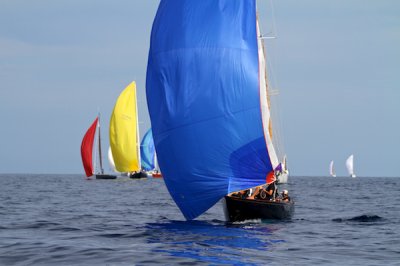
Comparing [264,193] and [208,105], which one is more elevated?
[208,105]

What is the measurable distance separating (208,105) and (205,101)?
18 cm

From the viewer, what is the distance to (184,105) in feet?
90.3

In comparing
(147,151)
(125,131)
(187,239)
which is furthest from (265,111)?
(147,151)

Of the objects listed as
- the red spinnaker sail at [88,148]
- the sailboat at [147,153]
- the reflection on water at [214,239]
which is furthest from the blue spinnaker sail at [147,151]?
the reflection on water at [214,239]

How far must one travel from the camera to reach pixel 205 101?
27.6m

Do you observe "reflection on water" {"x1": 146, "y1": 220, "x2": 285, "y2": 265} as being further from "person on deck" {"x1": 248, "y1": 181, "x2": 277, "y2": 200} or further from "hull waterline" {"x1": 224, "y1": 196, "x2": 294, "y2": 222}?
"person on deck" {"x1": 248, "y1": 181, "x2": 277, "y2": 200}

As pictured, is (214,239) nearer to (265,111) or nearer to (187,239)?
(187,239)

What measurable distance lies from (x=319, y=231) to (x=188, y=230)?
4.88 metres

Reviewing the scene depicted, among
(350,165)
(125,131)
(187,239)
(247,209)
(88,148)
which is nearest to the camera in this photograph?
(187,239)

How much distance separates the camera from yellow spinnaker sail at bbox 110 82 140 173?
90.4 metres

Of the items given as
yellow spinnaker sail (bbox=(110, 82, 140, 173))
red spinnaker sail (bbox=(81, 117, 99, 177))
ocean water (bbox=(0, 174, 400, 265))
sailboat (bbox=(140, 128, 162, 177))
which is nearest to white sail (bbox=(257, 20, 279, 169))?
ocean water (bbox=(0, 174, 400, 265))

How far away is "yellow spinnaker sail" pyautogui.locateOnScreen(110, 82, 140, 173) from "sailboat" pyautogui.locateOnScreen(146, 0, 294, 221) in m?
61.8

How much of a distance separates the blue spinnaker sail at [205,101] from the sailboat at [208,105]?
0.04 metres

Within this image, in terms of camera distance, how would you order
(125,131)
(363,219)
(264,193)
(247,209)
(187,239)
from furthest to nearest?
1. (125,131)
2. (363,219)
3. (264,193)
4. (247,209)
5. (187,239)
